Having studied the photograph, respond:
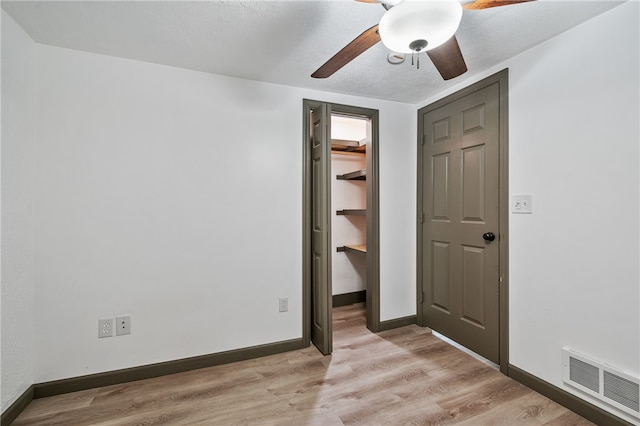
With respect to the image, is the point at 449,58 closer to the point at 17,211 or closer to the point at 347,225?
the point at 347,225

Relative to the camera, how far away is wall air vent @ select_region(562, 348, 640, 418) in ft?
4.78

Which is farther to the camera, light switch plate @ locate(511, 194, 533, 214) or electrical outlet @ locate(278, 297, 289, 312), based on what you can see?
electrical outlet @ locate(278, 297, 289, 312)

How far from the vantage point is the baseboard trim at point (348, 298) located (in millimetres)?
3561

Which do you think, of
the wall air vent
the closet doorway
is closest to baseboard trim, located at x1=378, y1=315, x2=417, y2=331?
the closet doorway

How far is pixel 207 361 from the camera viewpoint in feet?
7.23

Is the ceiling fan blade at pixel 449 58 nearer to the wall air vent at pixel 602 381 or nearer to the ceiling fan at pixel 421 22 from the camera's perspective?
the ceiling fan at pixel 421 22

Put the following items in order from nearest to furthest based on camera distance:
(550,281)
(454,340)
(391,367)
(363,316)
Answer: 1. (550,281)
2. (391,367)
3. (454,340)
4. (363,316)

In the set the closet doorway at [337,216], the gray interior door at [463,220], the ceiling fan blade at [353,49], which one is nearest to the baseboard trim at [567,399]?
the gray interior door at [463,220]

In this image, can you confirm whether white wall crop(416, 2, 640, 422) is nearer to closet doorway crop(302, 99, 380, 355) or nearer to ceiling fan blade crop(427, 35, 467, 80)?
ceiling fan blade crop(427, 35, 467, 80)

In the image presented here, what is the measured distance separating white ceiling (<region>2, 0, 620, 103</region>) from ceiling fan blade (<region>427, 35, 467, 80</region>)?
298 mm

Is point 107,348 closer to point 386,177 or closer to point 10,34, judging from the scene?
point 10,34

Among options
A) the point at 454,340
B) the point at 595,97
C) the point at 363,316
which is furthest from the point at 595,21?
the point at 363,316

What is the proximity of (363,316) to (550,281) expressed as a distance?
6.08 feet

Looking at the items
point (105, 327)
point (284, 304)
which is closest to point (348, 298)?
point (284, 304)
